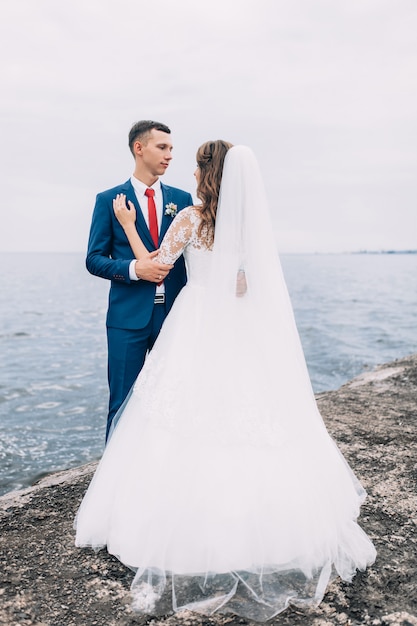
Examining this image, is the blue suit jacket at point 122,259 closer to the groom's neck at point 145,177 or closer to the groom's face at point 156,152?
the groom's neck at point 145,177

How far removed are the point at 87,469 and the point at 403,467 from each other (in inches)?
111

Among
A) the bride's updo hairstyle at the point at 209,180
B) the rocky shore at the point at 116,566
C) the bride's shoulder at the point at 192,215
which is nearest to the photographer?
the rocky shore at the point at 116,566

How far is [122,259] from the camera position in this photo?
3986 mm

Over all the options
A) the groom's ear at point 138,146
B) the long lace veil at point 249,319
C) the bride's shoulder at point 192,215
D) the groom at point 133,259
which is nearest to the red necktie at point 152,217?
the groom at point 133,259

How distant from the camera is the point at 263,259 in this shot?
3.32m

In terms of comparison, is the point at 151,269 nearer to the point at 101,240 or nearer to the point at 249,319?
the point at 101,240

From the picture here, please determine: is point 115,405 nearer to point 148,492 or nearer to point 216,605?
point 148,492

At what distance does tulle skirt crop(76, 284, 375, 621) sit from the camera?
2.87 metres

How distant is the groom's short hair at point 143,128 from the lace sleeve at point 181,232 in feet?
3.00

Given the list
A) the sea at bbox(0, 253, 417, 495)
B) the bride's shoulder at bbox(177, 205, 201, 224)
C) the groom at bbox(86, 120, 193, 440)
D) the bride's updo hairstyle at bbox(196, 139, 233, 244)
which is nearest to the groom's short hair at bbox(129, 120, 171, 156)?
the groom at bbox(86, 120, 193, 440)

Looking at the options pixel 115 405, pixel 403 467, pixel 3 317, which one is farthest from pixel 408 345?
pixel 3 317

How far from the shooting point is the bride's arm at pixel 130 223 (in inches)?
149

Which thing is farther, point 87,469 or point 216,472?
point 87,469

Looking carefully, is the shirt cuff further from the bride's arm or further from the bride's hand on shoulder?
the bride's hand on shoulder
